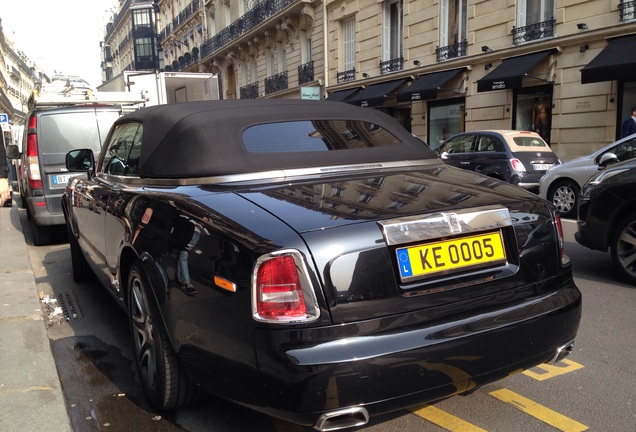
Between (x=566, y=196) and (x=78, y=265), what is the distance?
806 centimetres

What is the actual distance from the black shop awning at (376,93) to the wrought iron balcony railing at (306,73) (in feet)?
17.1

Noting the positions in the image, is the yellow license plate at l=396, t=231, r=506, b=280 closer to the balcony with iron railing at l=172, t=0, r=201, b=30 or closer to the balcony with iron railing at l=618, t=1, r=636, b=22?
the balcony with iron railing at l=618, t=1, r=636, b=22

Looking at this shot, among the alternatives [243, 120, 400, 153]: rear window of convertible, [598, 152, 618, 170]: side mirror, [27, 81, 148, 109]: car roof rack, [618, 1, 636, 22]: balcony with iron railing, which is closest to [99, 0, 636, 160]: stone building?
[618, 1, 636, 22]: balcony with iron railing

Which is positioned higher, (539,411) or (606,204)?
(606,204)

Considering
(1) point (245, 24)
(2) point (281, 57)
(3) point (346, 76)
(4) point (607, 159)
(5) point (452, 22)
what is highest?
(1) point (245, 24)

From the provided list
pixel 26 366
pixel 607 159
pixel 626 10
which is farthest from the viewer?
pixel 626 10

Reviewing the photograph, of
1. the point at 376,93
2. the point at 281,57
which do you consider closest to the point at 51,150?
the point at 376,93

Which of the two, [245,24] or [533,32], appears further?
[245,24]

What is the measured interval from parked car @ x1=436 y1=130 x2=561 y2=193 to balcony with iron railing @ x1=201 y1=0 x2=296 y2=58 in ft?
56.2

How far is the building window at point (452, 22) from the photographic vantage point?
18.9 m

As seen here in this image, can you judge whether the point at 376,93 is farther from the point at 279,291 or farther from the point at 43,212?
the point at 279,291

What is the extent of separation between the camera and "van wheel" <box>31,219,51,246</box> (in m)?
7.74

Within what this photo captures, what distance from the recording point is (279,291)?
208cm

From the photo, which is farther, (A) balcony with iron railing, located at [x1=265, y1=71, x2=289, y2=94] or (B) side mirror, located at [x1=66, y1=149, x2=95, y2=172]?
(A) balcony with iron railing, located at [x1=265, y1=71, x2=289, y2=94]
